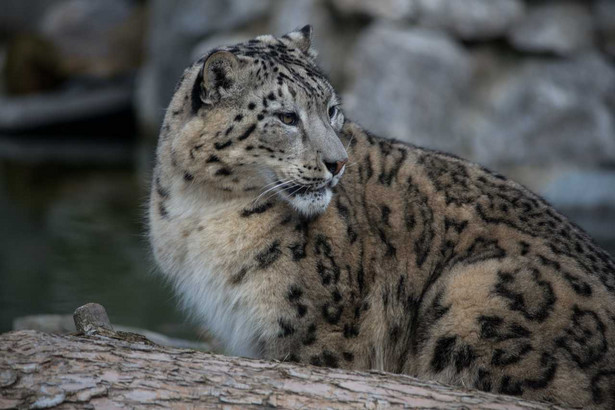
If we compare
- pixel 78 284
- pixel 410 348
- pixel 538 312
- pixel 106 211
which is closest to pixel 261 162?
pixel 410 348

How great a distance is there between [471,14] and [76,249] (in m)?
6.43

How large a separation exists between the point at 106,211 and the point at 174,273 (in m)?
7.85

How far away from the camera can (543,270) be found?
459 centimetres

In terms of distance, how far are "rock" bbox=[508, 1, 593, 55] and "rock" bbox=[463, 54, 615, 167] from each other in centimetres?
21

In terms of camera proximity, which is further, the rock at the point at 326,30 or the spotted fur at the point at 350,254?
the rock at the point at 326,30

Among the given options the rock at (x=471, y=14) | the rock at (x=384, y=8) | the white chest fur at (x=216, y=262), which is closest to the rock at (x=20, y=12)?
the rock at (x=384, y=8)

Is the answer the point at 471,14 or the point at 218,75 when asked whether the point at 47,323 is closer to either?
the point at 218,75

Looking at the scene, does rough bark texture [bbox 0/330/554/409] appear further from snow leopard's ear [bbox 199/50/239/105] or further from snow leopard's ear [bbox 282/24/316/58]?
snow leopard's ear [bbox 282/24/316/58]

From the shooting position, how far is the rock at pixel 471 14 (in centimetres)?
1283

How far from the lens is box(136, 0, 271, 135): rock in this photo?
14.2 m

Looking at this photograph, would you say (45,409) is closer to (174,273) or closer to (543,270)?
(174,273)

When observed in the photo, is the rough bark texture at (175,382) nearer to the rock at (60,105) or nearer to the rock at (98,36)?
the rock at (60,105)

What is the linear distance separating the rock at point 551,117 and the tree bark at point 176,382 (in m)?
9.39

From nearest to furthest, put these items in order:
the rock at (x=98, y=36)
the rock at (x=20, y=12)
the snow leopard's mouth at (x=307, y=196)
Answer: the snow leopard's mouth at (x=307, y=196) → the rock at (x=98, y=36) → the rock at (x=20, y=12)
